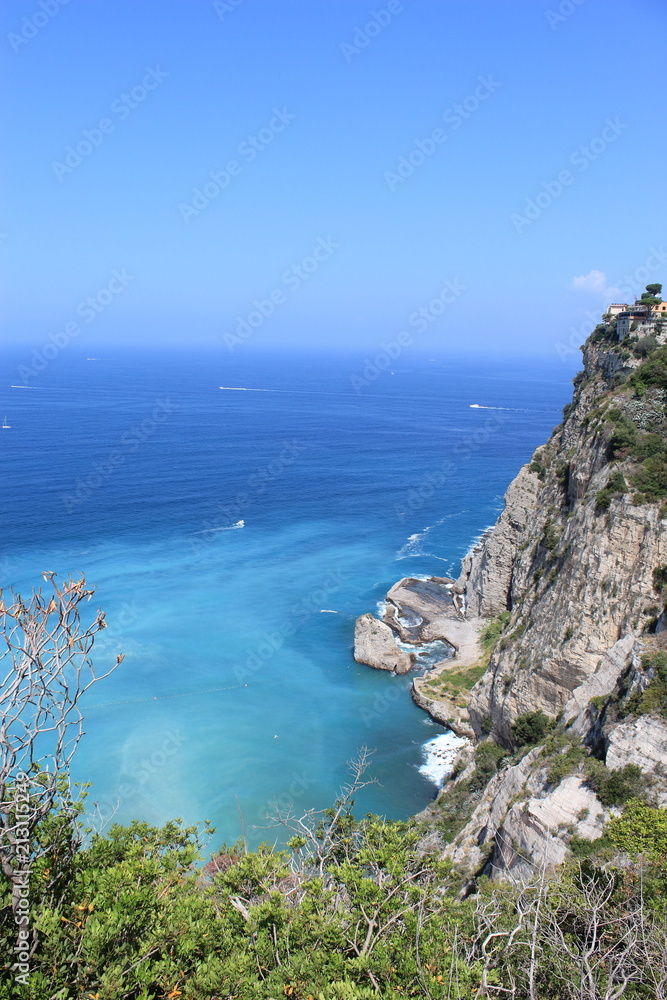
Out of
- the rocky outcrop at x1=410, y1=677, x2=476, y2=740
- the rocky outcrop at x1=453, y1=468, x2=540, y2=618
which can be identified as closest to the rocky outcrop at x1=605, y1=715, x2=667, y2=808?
the rocky outcrop at x1=410, y1=677, x2=476, y2=740

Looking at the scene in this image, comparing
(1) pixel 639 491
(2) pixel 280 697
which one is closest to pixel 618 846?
(1) pixel 639 491

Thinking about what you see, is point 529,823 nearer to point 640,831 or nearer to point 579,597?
point 640,831

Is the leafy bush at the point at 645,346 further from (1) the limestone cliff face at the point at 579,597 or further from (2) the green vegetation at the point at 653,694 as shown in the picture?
(2) the green vegetation at the point at 653,694

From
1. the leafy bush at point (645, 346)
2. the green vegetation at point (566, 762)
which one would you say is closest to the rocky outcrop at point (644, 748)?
the green vegetation at point (566, 762)

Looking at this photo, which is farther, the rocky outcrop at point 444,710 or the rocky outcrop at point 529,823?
the rocky outcrop at point 444,710

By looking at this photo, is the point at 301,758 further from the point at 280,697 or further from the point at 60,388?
the point at 60,388

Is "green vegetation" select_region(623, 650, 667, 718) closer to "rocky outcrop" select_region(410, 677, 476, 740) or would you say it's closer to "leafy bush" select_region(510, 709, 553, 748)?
"leafy bush" select_region(510, 709, 553, 748)
